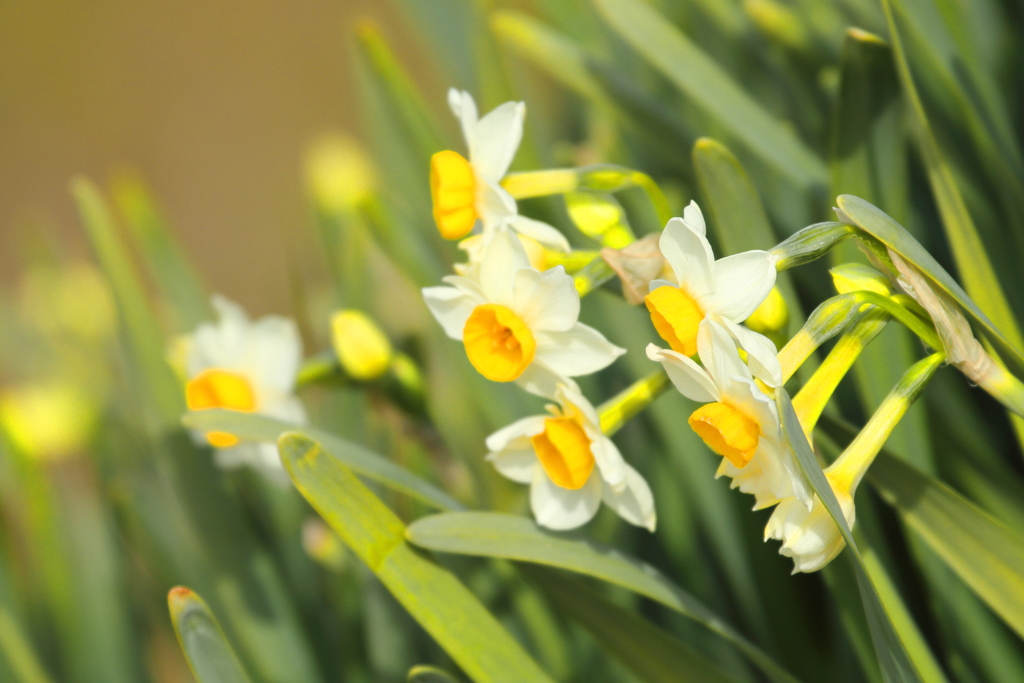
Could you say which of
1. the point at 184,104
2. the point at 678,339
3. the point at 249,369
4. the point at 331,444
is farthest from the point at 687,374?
the point at 184,104

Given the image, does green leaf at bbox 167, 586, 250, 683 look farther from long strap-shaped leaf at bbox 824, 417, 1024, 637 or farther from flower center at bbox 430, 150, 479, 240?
long strap-shaped leaf at bbox 824, 417, 1024, 637

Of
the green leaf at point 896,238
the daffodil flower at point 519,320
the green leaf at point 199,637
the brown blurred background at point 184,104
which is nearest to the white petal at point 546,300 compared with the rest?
the daffodil flower at point 519,320

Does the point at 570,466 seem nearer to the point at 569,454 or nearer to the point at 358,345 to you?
the point at 569,454

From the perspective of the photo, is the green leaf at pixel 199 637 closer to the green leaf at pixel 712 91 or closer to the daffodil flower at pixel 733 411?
the daffodil flower at pixel 733 411

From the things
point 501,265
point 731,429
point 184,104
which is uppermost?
point 184,104

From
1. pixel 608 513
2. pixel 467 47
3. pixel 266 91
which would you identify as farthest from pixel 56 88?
pixel 608 513

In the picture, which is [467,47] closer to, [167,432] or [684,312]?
[167,432]
